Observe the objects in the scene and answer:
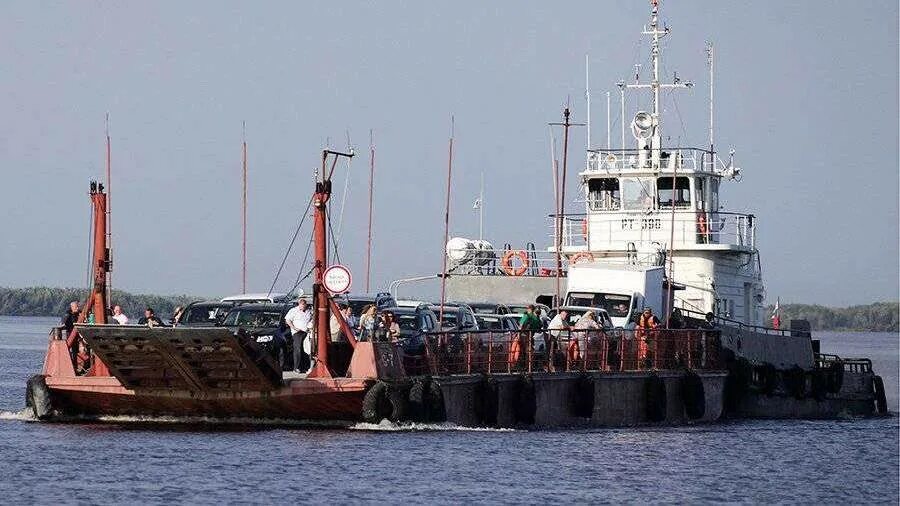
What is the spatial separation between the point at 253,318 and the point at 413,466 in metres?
7.39

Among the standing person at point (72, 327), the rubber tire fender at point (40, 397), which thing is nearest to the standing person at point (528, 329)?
the standing person at point (72, 327)

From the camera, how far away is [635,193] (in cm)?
5072

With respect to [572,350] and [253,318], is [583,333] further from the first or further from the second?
[253,318]

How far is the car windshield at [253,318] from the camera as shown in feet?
111

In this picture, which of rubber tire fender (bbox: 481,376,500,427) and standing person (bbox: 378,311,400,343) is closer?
standing person (bbox: 378,311,400,343)

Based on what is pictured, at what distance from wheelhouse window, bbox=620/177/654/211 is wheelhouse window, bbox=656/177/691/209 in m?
0.23

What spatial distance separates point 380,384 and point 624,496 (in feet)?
19.2

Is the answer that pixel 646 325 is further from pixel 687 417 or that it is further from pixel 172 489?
pixel 172 489

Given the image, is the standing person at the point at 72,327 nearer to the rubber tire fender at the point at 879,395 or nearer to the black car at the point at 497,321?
the black car at the point at 497,321

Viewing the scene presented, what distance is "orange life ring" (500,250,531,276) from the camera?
178ft

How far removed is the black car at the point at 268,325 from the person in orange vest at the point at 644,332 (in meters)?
7.08

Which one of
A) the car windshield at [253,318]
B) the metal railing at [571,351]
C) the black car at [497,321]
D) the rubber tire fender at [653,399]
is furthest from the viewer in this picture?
the black car at [497,321]

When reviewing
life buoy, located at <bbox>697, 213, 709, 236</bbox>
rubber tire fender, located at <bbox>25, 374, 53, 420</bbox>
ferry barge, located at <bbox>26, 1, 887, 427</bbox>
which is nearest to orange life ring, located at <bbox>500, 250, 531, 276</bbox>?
ferry barge, located at <bbox>26, 1, 887, 427</bbox>

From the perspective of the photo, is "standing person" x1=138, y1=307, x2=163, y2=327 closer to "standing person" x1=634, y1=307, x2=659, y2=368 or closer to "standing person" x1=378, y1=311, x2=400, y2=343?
"standing person" x1=378, y1=311, x2=400, y2=343
